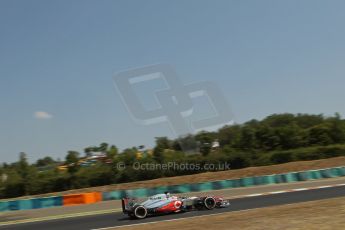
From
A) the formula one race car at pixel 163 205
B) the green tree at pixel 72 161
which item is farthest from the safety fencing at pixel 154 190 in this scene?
the green tree at pixel 72 161

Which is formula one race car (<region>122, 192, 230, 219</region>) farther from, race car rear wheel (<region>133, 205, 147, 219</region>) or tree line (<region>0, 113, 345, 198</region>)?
tree line (<region>0, 113, 345, 198</region>)

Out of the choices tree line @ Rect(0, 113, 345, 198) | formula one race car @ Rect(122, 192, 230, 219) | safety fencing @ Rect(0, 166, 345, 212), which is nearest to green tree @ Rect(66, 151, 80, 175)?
tree line @ Rect(0, 113, 345, 198)

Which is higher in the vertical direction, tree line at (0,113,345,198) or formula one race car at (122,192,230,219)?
tree line at (0,113,345,198)

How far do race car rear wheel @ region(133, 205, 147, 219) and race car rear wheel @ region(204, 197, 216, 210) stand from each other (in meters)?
2.54

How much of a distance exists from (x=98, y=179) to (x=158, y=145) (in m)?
9.98

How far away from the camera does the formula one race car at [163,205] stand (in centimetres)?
1700

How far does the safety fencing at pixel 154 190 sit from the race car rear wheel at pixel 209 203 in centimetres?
1055

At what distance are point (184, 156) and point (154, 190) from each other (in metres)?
30.7

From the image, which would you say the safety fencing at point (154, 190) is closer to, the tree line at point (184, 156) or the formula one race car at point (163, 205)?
the formula one race car at point (163, 205)

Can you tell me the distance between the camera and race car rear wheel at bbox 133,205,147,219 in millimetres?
16891

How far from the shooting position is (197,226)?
40.3ft

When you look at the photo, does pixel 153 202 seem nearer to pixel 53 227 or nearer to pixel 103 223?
pixel 103 223

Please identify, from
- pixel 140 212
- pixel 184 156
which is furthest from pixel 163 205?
pixel 184 156

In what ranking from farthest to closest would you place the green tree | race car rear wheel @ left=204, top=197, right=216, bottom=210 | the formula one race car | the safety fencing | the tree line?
1. the green tree
2. the tree line
3. the safety fencing
4. race car rear wheel @ left=204, top=197, right=216, bottom=210
5. the formula one race car
